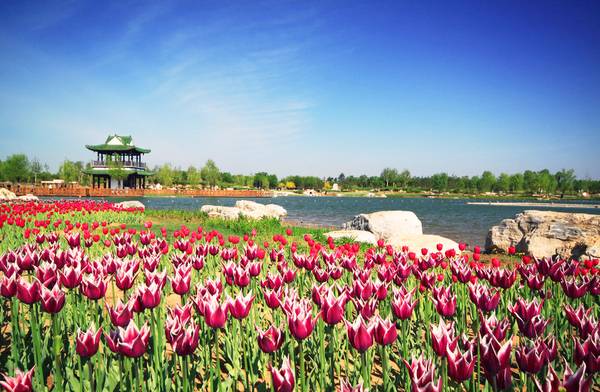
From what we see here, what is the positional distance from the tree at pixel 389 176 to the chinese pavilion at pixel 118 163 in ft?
413

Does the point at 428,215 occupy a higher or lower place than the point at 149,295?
lower

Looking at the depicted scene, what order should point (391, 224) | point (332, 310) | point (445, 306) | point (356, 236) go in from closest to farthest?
point (332, 310) < point (445, 306) < point (356, 236) < point (391, 224)

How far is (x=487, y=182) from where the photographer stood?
14688 cm

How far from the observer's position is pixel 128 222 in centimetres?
1992

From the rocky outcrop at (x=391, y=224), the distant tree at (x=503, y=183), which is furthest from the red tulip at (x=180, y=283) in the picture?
the distant tree at (x=503, y=183)

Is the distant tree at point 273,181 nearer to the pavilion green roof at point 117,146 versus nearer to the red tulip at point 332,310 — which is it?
the pavilion green roof at point 117,146

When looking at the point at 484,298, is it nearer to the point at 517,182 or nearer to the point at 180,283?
the point at 180,283

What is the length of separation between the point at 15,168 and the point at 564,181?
6565 inches

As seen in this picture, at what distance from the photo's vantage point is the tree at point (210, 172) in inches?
4461

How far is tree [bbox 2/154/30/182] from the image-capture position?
79.4 meters

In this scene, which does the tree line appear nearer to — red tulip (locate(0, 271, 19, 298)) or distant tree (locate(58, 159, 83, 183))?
distant tree (locate(58, 159, 83, 183))

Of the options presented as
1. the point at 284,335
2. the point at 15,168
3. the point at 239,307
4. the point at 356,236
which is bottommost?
the point at 356,236

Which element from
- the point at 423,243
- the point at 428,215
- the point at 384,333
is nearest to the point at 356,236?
the point at 423,243

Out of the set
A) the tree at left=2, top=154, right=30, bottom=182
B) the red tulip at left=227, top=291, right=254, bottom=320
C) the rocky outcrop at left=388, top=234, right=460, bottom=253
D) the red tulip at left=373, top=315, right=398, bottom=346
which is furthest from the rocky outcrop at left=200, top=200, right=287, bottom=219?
the tree at left=2, top=154, right=30, bottom=182
